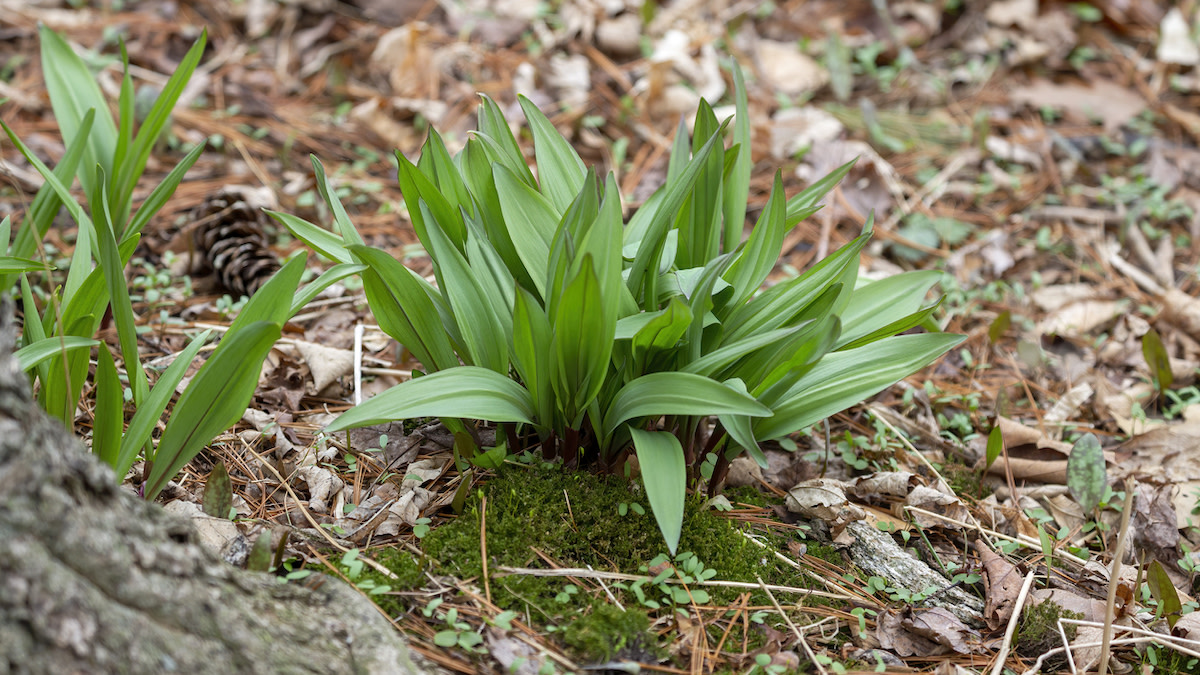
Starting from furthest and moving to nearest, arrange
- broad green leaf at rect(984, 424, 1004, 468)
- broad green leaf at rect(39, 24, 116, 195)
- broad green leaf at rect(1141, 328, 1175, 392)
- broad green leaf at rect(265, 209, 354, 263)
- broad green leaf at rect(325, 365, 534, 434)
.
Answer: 1. broad green leaf at rect(1141, 328, 1175, 392)
2. broad green leaf at rect(39, 24, 116, 195)
3. broad green leaf at rect(984, 424, 1004, 468)
4. broad green leaf at rect(265, 209, 354, 263)
5. broad green leaf at rect(325, 365, 534, 434)

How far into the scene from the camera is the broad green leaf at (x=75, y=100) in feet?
6.94

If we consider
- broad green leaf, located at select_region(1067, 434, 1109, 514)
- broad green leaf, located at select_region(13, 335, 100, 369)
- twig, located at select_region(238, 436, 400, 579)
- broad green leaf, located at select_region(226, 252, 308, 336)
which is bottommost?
broad green leaf, located at select_region(1067, 434, 1109, 514)

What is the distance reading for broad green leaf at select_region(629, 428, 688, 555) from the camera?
133 cm

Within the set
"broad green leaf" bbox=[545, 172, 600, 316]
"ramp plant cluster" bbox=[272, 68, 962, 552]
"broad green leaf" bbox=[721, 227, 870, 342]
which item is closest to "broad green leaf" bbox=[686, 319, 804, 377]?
"ramp plant cluster" bbox=[272, 68, 962, 552]

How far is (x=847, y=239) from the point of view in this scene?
10.2 ft

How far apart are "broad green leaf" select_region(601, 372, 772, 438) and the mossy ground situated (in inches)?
7.0

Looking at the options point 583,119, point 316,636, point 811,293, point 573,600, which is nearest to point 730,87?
point 583,119

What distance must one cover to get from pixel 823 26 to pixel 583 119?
169 cm

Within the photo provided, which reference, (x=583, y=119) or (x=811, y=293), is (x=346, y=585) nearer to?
(x=811, y=293)

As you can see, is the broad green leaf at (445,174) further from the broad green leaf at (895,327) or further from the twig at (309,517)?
the broad green leaf at (895,327)

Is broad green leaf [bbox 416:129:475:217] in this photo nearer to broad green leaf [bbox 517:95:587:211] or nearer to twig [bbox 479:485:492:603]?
broad green leaf [bbox 517:95:587:211]

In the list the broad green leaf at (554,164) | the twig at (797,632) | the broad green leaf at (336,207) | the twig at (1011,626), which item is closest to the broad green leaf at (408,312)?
the broad green leaf at (336,207)

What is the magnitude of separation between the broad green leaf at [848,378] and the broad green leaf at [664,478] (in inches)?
9.9

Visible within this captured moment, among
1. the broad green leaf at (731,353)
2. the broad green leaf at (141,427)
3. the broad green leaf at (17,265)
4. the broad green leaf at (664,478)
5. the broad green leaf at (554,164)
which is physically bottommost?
the broad green leaf at (664,478)
